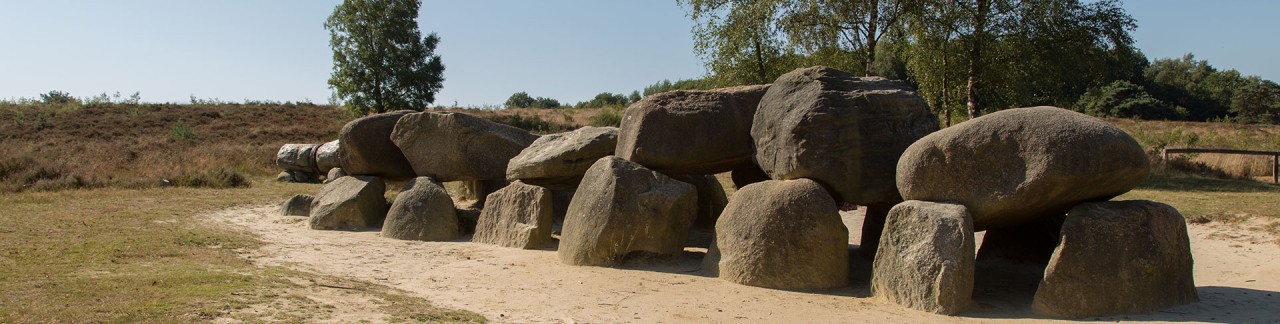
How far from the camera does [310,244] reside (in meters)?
11.9

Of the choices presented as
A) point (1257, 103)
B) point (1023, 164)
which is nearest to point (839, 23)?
point (1023, 164)

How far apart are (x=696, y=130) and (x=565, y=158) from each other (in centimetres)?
211

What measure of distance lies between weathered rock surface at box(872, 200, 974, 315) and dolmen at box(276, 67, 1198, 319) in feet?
0.04

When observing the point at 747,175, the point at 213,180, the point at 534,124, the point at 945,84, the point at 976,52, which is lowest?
the point at 213,180

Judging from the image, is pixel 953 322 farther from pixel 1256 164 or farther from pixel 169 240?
pixel 1256 164

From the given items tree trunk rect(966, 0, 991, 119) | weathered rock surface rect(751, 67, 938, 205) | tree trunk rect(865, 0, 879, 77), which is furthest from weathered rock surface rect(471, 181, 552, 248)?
tree trunk rect(966, 0, 991, 119)

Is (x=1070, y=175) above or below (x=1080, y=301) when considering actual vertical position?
above

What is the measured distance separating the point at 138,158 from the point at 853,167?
2485 centimetres

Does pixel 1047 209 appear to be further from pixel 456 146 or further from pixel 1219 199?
pixel 456 146

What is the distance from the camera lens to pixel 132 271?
848 cm

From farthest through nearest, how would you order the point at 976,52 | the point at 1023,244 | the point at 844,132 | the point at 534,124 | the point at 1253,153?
the point at 534,124 < the point at 976,52 < the point at 1253,153 < the point at 1023,244 < the point at 844,132

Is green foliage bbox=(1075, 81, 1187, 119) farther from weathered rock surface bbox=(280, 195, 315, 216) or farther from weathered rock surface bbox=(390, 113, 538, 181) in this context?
weathered rock surface bbox=(280, 195, 315, 216)

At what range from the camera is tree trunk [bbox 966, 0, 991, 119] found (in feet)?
65.5

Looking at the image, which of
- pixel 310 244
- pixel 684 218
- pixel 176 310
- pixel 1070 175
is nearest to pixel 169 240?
pixel 310 244
